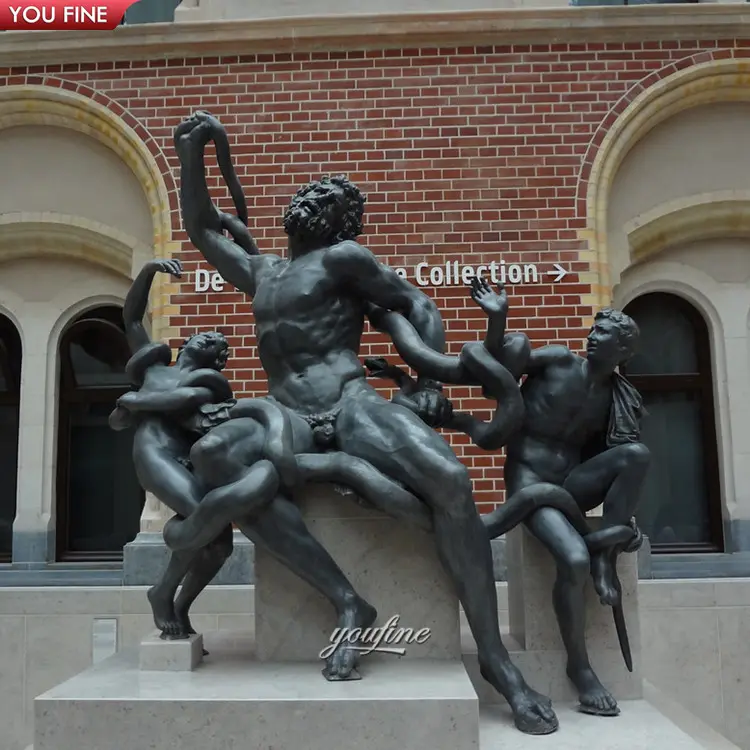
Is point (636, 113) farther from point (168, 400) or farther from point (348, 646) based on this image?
point (348, 646)

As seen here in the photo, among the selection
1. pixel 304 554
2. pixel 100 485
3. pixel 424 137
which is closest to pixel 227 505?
pixel 304 554

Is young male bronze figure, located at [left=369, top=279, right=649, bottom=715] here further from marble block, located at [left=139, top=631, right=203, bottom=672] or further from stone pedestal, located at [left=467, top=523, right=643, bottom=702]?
marble block, located at [left=139, top=631, right=203, bottom=672]

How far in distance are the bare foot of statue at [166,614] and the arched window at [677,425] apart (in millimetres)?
4918

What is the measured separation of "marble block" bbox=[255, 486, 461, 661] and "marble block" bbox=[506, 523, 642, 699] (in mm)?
406

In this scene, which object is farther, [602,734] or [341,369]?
[341,369]

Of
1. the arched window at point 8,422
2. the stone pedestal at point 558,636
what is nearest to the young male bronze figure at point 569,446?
the stone pedestal at point 558,636

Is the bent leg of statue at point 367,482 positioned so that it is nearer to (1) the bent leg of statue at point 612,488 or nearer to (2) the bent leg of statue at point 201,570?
(2) the bent leg of statue at point 201,570

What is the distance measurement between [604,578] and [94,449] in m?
5.50

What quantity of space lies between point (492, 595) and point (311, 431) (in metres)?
0.93

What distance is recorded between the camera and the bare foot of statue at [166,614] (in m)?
3.51

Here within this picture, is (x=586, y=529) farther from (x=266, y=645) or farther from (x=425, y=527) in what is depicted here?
(x=266, y=645)

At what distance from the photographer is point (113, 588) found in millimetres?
5953

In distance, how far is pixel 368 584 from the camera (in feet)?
11.6

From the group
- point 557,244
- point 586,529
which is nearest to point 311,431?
point 586,529
